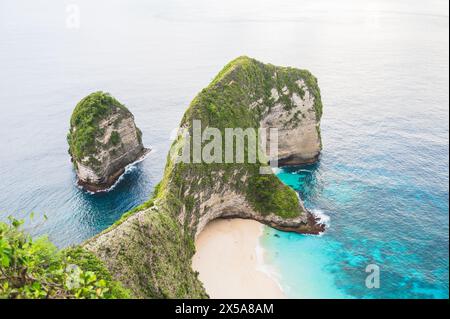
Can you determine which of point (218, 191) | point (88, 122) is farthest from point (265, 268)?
point (88, 122)

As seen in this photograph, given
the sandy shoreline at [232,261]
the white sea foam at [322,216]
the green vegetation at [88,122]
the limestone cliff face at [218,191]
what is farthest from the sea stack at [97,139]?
the white sea foam at [322,216]

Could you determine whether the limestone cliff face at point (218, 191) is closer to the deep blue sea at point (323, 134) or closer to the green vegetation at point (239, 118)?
the green vegetation at point (239, 118)

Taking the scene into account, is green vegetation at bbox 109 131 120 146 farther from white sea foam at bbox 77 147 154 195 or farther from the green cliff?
white sea foam at bbox 77 147 154 195

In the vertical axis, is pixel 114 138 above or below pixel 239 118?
below

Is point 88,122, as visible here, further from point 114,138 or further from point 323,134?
point 323,134

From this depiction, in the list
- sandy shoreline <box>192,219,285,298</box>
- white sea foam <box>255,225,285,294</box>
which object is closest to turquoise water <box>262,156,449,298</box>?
white sea foam <box>255,225,285,294</box>
